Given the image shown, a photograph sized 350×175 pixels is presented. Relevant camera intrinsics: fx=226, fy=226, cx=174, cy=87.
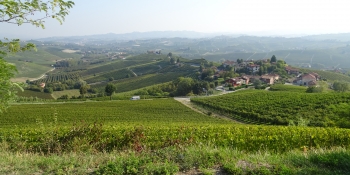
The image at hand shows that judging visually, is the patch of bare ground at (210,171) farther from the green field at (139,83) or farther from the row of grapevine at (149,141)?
the green field at (139,83)

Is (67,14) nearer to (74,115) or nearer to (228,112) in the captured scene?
(74,115)

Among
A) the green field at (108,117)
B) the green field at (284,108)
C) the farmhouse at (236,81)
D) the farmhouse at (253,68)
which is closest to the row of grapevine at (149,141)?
the green field at (108,117)

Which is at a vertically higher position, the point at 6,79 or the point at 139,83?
the point at 6,79

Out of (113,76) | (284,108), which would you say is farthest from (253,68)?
(113,76)

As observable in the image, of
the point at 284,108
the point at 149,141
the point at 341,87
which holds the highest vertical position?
the point at 149,141

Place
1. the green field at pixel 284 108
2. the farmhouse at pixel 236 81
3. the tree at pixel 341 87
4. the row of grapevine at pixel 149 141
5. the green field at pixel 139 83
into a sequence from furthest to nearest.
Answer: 1. the green field at pixel 139 83
2. the farmhouse at pixel 236 81
3. the tree at pixel 341 87
4. the green field at pixel 284 108
5. the row of grapevine at pixel 149 141

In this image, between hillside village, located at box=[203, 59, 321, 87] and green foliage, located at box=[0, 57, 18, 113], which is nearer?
green foliage, located at box=[0, 57, 18, 113]

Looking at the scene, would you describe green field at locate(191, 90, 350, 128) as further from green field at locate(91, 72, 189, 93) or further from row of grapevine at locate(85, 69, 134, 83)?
row of grapevine at locate(85, 69, 134, 83)

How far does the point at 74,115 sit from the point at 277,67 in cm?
9513

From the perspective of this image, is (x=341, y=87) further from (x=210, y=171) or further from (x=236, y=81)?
(x=210, y=171)

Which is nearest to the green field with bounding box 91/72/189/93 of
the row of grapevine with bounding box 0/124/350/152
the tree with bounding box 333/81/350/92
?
the tree with bounding box 333/81/350/92

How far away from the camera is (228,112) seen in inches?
A: 1432

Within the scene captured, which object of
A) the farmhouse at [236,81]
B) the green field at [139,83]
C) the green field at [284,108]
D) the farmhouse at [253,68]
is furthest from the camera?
the farmhouse at [253,68]

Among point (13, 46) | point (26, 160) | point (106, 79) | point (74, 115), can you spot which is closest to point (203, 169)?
point (26, 160)
